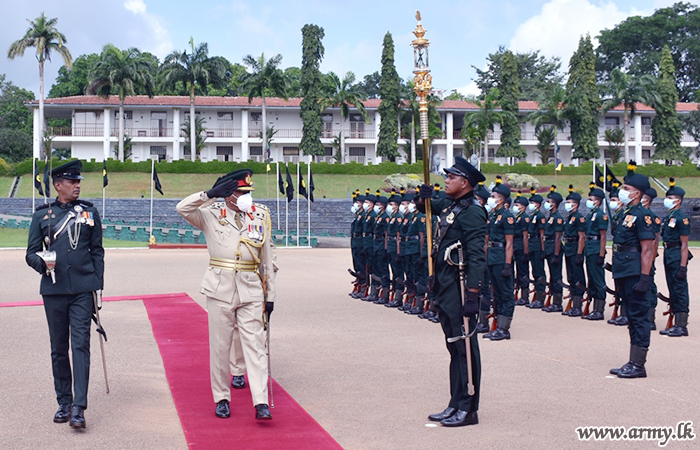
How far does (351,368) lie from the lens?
27.0 ft

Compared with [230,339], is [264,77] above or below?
above

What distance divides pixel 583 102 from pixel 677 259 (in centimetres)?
5225

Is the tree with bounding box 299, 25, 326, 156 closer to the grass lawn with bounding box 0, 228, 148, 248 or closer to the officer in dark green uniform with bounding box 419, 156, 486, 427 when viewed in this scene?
the grass lawn with bounding box 0, 228, 148, 248

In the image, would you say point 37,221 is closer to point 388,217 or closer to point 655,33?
point 388,217

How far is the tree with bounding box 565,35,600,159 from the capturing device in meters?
60.3

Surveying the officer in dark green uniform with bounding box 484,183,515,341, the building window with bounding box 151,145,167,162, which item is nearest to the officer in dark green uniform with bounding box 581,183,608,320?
the officer in dark green uniform with bounding box 484,183,515,341

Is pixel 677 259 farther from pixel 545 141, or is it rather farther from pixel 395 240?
pixel 545 141

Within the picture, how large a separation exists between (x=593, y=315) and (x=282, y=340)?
5369mm

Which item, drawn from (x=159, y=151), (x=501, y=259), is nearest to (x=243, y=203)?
(x=501, y=259)

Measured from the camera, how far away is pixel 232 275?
21.0 ft

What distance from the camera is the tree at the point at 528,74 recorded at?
79.7 metres

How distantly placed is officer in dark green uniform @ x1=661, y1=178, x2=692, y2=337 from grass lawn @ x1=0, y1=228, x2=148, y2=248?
24514 millimetres

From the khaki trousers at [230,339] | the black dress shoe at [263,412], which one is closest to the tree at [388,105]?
the khaki trousers at [230,339]

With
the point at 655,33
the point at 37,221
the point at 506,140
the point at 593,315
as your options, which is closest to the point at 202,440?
the point at 37,221
